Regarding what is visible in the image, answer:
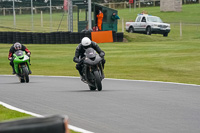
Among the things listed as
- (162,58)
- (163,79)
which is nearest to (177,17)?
(162,58)

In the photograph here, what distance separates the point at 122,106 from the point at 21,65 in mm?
7015

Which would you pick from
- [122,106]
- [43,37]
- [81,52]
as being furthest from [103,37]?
[122,106]

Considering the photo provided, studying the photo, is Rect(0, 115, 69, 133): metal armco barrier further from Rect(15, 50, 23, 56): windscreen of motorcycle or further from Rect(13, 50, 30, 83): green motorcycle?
Rect(15, 50, 23, 56): windscreen of motorcycle

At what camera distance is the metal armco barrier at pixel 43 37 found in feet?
115

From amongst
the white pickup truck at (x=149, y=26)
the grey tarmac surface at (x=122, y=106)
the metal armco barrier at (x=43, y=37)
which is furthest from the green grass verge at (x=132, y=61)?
the white pickup truck at (x=149, y=26)

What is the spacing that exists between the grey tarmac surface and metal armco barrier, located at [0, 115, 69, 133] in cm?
349

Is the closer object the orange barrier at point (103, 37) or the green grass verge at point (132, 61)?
the green grass verge at point (132, 61)

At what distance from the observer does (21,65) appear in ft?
52.9

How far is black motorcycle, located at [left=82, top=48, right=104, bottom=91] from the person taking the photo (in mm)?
12586

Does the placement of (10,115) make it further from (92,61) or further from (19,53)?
(19,53)

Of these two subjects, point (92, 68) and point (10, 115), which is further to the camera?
point (92, 68)

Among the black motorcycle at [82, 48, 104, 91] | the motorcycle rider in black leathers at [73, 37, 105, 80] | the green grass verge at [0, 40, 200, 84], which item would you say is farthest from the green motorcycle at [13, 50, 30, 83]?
the green grass verge at [0, 40, 200, 84]

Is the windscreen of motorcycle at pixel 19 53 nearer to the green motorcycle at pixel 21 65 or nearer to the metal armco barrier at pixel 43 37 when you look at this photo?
the green motorcycle at pixel 21 65

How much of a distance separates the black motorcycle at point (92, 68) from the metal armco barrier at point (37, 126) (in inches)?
362
